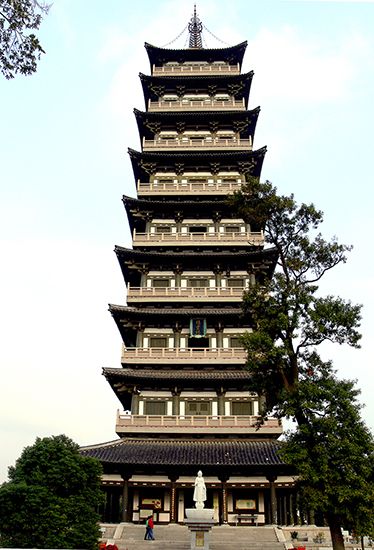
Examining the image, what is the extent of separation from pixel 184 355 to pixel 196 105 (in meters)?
20.3

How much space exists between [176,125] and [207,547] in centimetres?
3071

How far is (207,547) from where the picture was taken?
23234 mm

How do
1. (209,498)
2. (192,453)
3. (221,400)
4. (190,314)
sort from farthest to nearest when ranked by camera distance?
1. (190,314)
2. (221,400)
3. (209,498)
4. (192,453)

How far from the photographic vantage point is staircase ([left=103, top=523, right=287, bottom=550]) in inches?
1012

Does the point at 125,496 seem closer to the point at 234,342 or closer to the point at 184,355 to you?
the point at 184,355

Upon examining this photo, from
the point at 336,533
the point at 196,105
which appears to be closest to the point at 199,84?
the point at 196,105

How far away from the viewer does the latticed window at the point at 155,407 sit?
33875 mm

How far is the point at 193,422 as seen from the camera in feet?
107

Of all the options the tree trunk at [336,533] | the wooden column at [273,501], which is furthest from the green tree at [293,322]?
the wooden column at [273,501]

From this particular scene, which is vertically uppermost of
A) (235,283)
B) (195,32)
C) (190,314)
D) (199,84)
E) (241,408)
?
(195,32)

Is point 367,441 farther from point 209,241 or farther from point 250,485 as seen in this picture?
point 209,241

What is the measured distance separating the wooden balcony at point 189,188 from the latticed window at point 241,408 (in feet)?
48.2

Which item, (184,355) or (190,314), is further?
(190,314)

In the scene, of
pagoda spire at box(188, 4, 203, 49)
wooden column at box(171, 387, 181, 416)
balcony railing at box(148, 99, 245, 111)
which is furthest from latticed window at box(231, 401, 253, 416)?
pagoda spire at box(188, 4, 203, 49)
